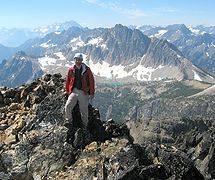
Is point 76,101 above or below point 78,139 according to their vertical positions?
above

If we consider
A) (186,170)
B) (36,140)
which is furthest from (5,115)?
(186,170)

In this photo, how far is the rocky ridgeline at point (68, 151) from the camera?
23.2m

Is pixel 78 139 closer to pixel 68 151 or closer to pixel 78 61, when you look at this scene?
pixel 68 151

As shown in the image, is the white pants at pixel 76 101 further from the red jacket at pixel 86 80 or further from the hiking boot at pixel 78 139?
the hiking boot at pixel 78 139

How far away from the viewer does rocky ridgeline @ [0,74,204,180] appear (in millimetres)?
23250

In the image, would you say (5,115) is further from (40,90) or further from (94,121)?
(94,121)

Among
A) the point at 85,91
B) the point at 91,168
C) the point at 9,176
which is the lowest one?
the point at 9,176

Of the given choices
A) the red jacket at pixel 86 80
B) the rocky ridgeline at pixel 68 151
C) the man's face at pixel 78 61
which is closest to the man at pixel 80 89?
the red jacket at pixel 86 80

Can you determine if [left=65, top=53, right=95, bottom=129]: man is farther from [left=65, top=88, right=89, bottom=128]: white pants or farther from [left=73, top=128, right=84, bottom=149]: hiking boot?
[left=73, top=128, right=84, bottom=149]: hiking boot

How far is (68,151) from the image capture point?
2550 centimetres

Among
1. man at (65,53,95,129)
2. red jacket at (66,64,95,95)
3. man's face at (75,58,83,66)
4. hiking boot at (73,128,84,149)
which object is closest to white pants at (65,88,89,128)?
man at (65,53,95,129)

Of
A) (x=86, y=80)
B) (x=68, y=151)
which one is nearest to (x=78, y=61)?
(x=86, y=80)

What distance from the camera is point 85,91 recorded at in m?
27.5

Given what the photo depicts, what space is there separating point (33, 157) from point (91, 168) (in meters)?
4.33
